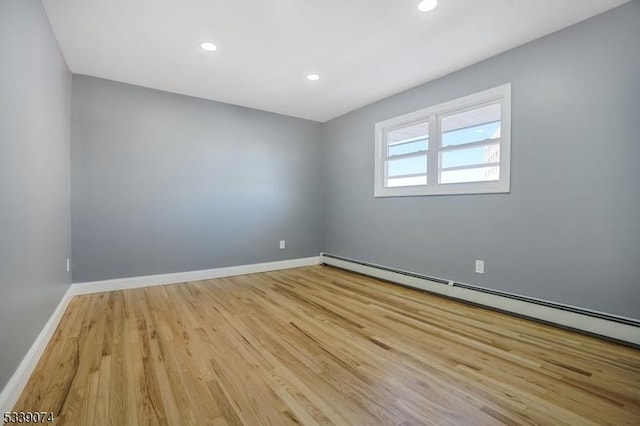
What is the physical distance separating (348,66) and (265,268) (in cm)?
298

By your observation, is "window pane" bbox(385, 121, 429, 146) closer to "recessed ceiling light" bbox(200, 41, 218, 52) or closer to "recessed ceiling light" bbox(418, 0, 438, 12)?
"recessed ceiling light" bbox(418, 0, 438, 12)

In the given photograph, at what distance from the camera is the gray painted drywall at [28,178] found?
1362 mm

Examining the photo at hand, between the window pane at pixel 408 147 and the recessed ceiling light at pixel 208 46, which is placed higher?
the recessed ceiling light at pixel 208 46

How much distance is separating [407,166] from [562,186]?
1603 mm

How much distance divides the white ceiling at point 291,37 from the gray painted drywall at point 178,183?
1.49 feet

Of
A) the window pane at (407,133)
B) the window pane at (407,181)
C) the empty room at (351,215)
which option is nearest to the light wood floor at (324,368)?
the empty room at (351,215)

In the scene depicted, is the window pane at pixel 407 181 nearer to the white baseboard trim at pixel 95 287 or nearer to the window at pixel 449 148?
the window at pixel 449 148

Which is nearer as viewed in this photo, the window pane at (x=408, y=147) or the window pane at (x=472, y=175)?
the window pane at (x=472, y=175)

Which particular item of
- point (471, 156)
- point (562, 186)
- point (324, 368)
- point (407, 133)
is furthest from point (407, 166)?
point (324, 368)

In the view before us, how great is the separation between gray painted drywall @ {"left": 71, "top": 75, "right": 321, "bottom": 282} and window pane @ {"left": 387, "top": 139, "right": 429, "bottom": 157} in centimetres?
156

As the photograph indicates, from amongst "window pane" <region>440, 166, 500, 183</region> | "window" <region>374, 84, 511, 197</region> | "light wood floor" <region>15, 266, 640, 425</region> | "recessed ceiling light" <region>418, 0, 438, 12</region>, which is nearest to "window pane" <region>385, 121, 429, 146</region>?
"window" <region>374, 84, 511, 197</region>

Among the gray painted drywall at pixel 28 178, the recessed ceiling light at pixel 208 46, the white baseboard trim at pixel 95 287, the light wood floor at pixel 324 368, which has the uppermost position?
the recessed ceiling light at pixel 208 46

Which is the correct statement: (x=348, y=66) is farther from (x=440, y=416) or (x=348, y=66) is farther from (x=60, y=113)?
(x=440, y=416)

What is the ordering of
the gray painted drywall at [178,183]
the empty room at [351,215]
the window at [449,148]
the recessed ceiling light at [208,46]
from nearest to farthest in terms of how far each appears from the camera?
the empty room at [351,215] → the recessed ceiling light at [208,46] → the window at [449,148] → the gray painted drywall at [178,183]
